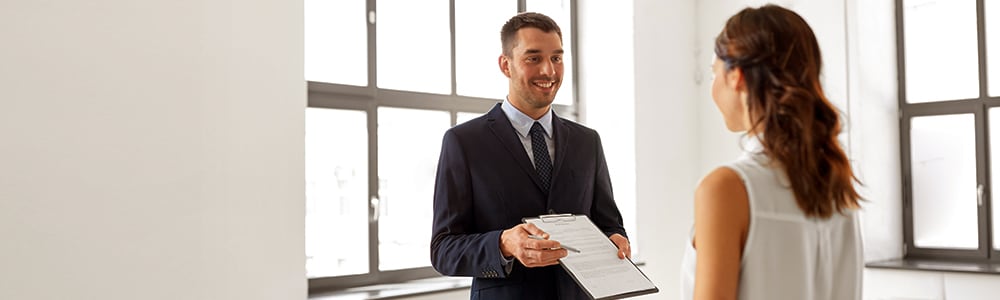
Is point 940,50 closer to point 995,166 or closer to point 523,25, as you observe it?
point 995,166

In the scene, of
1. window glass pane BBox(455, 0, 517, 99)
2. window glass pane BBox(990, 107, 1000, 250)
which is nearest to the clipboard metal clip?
window glass pane BBox(455, 0, 517, 99)

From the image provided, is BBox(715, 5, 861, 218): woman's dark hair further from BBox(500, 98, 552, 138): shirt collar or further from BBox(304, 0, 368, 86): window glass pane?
BBox(304, 0, 368, 86): window glass pane

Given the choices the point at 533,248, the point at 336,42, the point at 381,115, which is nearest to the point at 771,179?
the point at 533,248

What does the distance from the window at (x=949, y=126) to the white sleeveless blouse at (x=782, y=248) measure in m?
4.31

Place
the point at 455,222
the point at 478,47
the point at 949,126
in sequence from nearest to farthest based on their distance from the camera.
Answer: the point at 455,222
the point at 478,47
the point at 949,126

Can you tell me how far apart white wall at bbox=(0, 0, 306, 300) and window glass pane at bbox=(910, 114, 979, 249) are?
387 centimetres

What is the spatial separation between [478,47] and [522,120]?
2.64 metres

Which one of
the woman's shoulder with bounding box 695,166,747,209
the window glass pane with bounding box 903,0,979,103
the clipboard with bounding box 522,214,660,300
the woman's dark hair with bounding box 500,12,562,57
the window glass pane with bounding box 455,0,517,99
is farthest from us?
the window glass pane with bounding box 903,0,979,103

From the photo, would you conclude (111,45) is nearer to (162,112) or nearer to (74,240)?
(162,112)

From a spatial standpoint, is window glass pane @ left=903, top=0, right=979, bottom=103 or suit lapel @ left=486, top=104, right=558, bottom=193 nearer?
suit lapel @ left=486, top=104, right=558, bottom=193

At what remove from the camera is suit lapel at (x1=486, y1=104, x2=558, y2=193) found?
2348mm

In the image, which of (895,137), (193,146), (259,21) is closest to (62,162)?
(193,146)

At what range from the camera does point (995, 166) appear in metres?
5.11

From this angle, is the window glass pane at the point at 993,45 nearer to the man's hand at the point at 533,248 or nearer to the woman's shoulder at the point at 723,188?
the man's hand at the point at 533,248
